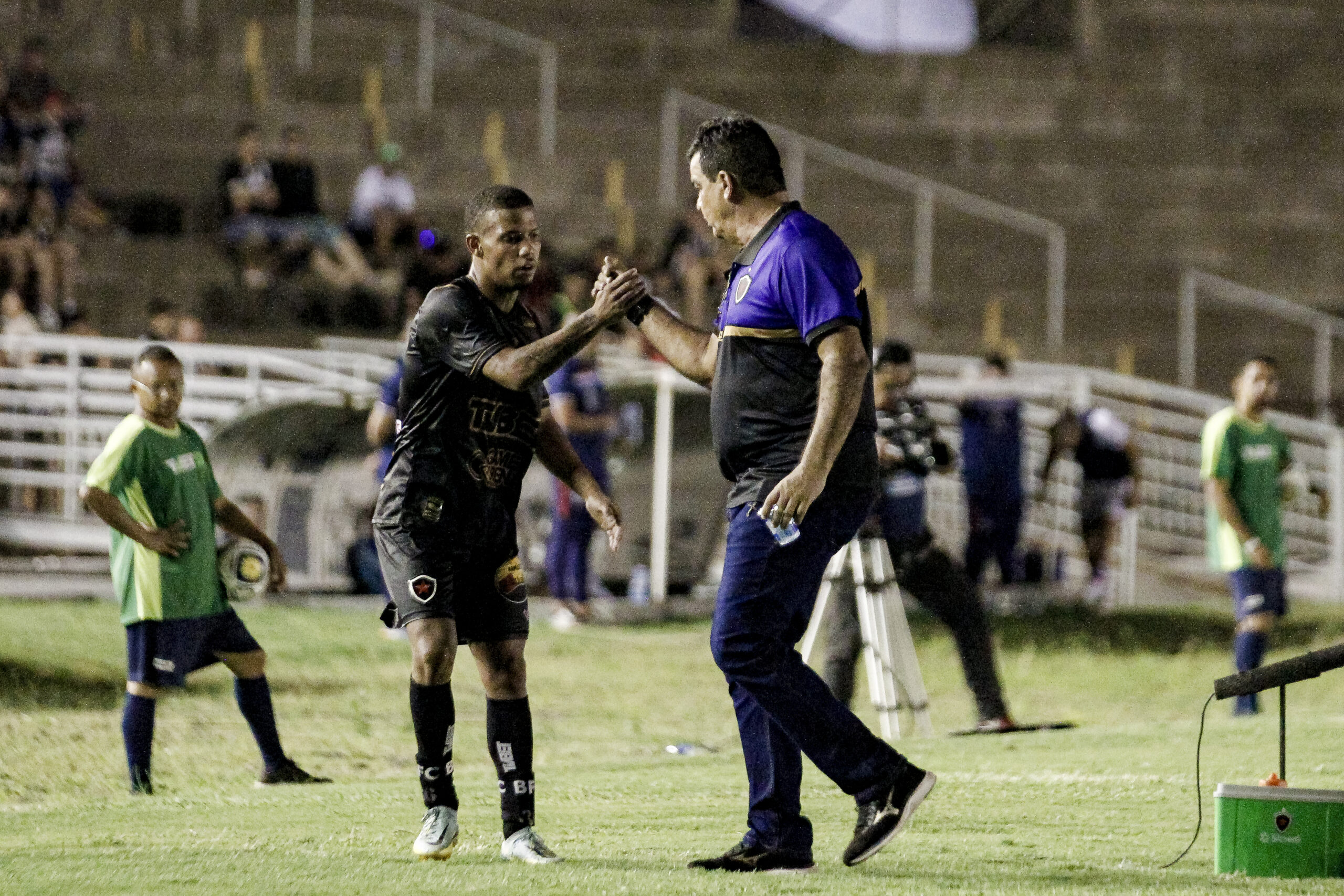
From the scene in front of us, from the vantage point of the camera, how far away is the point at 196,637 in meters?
8.34

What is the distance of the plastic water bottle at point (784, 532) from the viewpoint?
216 inches

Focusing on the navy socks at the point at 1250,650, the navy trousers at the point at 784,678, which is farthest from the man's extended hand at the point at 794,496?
the navy socks at the point at 1250,650

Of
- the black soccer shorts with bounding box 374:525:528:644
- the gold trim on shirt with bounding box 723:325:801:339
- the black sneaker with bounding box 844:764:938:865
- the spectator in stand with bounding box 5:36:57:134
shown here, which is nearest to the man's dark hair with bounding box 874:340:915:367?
the black soccer shorts with bounding box 374:525:528:644

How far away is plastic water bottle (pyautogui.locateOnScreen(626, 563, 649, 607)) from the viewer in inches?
611

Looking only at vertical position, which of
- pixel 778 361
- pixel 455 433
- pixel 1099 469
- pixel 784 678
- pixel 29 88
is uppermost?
pixel 29 88

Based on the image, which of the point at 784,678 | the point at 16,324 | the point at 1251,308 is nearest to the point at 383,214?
the point at 16,324

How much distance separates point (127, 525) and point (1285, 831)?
4.77 meters

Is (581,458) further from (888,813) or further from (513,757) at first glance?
(888,813)

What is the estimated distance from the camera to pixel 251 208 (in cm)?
2216

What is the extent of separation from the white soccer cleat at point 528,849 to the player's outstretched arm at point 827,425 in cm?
126

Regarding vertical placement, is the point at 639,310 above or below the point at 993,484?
above

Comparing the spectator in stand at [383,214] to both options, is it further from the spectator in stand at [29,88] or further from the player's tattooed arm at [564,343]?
the player's tattooed arm at [564,343]

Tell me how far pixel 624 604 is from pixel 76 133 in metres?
12.1

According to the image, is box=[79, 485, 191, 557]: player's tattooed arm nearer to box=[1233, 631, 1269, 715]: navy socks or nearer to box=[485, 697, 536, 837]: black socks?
box=[485, 697, 536, 837]: black socks
